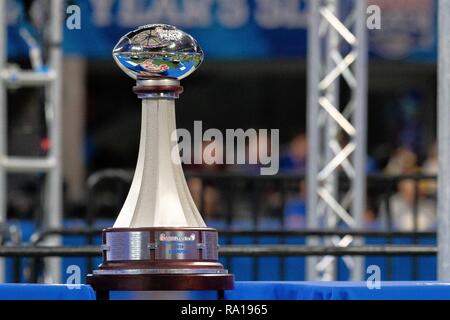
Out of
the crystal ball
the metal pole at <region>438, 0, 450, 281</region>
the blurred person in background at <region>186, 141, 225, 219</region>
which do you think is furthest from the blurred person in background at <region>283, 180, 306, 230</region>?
the crystal ball

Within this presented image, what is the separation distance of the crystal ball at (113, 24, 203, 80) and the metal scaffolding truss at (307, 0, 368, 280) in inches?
181

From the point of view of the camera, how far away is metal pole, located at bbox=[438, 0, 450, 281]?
5.56 metres

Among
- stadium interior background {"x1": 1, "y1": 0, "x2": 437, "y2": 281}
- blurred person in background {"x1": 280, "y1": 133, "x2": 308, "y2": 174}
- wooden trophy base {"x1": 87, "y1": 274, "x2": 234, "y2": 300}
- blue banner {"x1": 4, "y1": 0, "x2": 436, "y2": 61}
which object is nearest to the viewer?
wooden trophy base {"x1": 87, "y1": 274, "x2": 234, "y2": 300}

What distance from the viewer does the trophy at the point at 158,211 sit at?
4539 millimetres

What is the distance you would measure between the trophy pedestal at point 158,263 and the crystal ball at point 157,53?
1.76 ft

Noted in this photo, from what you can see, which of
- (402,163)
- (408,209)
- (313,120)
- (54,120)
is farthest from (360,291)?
(402,163)

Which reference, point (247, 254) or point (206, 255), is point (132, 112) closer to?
point (247, 254)

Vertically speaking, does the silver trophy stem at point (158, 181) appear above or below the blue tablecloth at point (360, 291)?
above

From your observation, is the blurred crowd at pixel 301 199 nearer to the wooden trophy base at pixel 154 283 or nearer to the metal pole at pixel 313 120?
the metal pole at pixel 313 120

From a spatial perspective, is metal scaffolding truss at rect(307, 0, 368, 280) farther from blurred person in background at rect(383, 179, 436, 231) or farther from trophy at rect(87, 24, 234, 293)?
trophy at rect(87, 24, 234, 293)

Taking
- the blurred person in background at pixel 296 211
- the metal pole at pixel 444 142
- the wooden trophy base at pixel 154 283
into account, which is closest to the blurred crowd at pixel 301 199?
the blurred person in background at pixel 296 211

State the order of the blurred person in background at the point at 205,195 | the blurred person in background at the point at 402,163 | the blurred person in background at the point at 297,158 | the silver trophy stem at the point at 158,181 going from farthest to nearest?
the blurred person in background at the point at 297,158 → the blurred person in background at the point at 402,163 → the blurred person in background at the point at 205,195 → the silver trophy stem at the point at 158,181

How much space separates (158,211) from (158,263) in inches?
7.1
